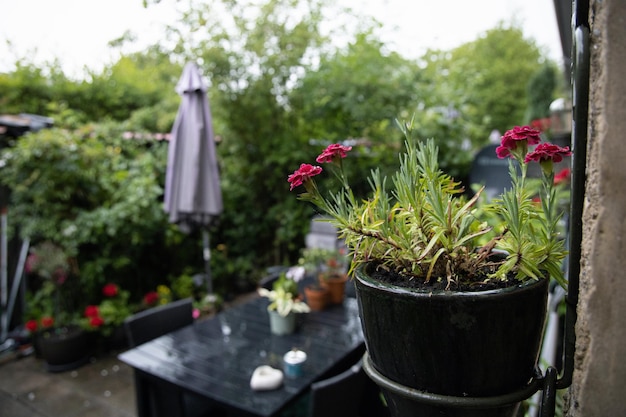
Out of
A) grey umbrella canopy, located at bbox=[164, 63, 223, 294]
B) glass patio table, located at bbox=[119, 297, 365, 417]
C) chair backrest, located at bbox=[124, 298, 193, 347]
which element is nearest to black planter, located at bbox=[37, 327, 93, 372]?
grey umbrella canopy, located at bbox=[164, 63, 223, 294]

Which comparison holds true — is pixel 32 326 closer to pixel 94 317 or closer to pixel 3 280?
pixel 94 317

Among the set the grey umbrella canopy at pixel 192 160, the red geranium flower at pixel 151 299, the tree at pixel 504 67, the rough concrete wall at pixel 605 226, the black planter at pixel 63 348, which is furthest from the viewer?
the tree at pixel 504 67

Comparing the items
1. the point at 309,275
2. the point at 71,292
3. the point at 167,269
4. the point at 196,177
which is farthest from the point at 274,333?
the point at 167,269

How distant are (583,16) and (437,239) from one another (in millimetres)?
340

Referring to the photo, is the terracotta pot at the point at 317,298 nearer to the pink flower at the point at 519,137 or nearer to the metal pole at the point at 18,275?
the pink flower at the point at 519,137

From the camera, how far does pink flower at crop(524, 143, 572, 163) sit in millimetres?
601

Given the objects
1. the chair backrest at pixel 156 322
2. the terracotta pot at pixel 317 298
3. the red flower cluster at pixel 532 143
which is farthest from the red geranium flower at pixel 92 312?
the red flower cluster at pixel 532 143

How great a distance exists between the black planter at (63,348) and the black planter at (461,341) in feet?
12.9

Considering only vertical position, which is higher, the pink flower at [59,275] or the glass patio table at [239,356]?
the pink flower at [59,275]

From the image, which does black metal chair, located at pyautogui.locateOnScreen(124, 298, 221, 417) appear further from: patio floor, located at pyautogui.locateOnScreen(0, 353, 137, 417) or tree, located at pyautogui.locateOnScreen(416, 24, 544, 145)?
tree, located at pyautogui.locateOnScreen(416, 24, 544, 145)

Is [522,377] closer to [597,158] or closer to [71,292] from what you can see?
[597,158]

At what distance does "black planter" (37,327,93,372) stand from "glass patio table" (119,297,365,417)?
1827 mm

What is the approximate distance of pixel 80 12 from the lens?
543 centimetres

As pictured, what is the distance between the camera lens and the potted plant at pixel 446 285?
0.52 meters
